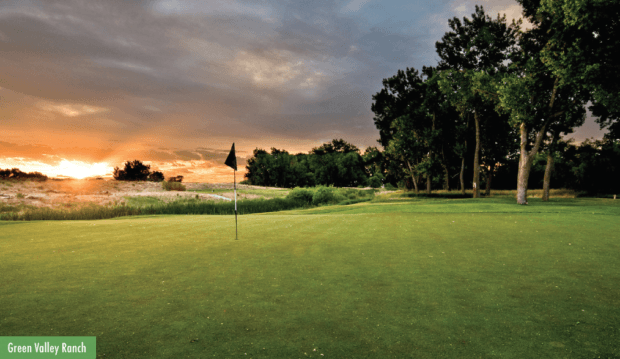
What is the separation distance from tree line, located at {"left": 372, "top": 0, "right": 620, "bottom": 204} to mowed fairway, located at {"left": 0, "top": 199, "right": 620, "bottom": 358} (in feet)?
59.4

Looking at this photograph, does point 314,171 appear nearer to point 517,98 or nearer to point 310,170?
point 310,170

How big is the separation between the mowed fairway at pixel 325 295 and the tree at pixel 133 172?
330 ft

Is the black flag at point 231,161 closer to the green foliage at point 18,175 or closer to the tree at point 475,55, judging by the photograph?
the tree at point 475,55

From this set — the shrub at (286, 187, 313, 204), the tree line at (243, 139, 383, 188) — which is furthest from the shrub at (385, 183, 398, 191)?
the shrub at (286, 187, 313, 204)

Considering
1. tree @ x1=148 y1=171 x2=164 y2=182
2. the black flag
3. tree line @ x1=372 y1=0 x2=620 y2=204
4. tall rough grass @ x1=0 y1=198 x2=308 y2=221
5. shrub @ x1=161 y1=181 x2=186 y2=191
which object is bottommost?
tall rough grass @ x1=0 y1=198 x2=308 y2=221

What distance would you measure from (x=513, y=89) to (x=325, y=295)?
2755 centimetres

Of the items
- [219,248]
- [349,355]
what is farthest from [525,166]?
[349,355]

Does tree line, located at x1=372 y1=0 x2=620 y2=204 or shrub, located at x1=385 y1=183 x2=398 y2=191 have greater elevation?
tree line, located at x1=372 y1=0 x2=620 y2=204

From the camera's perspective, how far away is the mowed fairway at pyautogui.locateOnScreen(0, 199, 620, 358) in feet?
12.8

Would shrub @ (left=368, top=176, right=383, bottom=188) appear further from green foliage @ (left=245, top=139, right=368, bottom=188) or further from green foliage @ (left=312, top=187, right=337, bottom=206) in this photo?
green foliage @ (left=312, top=187, right=337, bottom=206)

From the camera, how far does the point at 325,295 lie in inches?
219

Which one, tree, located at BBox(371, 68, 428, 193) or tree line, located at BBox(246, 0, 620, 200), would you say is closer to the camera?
tree line, located at BBox(246, 0, 620, 200)

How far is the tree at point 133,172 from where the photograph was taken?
99.8 meters

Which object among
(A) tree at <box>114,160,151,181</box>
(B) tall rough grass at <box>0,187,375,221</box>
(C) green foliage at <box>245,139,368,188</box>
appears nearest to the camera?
(B) tall rough grass at <box>0,187,375,221</box>
